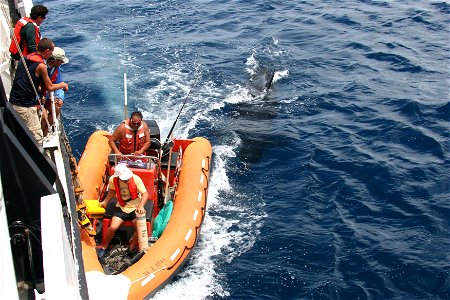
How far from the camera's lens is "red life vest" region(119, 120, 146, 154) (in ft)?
37.1

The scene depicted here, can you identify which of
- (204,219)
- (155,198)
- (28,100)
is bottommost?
(204,219)

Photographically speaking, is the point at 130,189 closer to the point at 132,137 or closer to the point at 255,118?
the point at 132,137

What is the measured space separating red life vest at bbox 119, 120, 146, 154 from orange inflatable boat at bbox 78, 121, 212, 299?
0.36 meters

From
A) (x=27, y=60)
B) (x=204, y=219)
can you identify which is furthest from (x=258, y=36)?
(x=27, y=60)

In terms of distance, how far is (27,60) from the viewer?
26.1 feet

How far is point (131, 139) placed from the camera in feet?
37.3

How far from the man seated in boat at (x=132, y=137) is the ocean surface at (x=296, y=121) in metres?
2.10

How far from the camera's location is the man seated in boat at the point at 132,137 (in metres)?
11.3

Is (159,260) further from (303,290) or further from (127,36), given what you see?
(127,36)

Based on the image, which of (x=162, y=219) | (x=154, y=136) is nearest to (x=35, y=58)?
(x=162, y=219)

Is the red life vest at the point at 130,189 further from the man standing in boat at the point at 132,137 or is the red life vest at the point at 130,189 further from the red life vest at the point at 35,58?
the red life vest at the point at 35,58

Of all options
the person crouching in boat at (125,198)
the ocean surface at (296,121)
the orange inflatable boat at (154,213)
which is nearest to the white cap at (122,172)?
the person crouching in boat at (125,198)

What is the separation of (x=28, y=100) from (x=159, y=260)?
3478 millimetres

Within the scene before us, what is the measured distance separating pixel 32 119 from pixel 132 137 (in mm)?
3334
